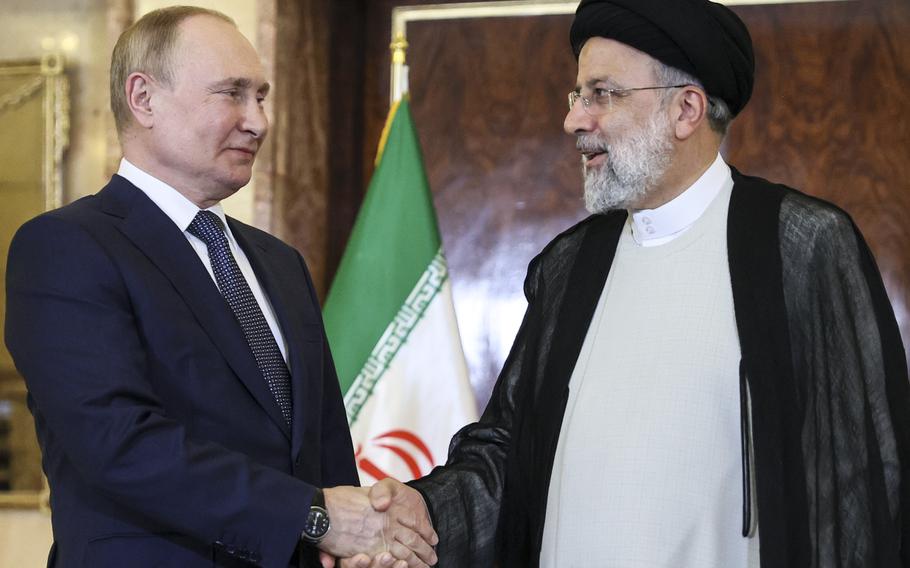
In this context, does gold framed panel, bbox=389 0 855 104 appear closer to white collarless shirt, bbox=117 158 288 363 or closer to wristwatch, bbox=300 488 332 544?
white collarless shirt, bbox=117 158 288 363

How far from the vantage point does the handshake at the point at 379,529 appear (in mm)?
2398

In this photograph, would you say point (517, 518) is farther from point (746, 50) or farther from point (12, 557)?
point (12, 557)

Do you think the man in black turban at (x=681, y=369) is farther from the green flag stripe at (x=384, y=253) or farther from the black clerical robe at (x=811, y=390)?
the green flag stripe at (x=384, y=253)

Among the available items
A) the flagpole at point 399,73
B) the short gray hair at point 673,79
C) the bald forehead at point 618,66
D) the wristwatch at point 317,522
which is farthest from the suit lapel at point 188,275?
the flagpole at point 399,73

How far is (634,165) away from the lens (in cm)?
248

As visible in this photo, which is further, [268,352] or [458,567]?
[458,567]

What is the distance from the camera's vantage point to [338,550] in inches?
94.3

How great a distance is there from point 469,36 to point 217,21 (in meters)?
1.83

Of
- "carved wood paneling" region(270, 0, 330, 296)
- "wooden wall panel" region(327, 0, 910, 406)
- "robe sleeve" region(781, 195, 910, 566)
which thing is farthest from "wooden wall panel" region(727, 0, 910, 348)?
"robe sleeve" region(781, 195, 910, 566)

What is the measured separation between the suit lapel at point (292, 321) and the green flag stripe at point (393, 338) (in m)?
1.01

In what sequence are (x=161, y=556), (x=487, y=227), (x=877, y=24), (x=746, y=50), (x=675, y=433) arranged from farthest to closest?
(x=487, y=227)
(x=877, y=24)
(x=746, y=50)
(x=675, y=433)
(x=161, y=556)

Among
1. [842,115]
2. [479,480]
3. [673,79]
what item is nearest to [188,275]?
[479,480]

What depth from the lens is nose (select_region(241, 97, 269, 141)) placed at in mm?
2451

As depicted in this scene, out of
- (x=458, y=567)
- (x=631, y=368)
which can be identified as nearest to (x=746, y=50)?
(x=631, y=368)
